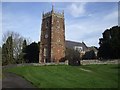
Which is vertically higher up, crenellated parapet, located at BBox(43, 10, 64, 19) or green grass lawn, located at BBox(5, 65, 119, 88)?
crenellated parapet, located at BBox(43, 10, 64, 19)

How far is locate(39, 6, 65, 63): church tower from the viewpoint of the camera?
245 ft

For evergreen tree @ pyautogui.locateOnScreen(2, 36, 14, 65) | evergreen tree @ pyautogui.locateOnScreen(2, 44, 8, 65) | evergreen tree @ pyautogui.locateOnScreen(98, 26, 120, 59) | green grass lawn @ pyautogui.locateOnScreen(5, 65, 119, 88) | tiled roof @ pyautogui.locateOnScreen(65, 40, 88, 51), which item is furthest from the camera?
tiled roof @ pyautogui.locateOnScreen(65, 40, 88, 51)

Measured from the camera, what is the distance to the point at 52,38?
74.9m

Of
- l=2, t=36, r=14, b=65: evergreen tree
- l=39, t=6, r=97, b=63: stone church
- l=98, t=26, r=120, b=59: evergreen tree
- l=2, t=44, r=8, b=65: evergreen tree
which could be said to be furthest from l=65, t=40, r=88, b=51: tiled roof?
l=2, t=44, r=8, b=65: evergreen tree

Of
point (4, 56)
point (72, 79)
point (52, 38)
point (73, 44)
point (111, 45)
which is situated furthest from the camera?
point (73, 44)

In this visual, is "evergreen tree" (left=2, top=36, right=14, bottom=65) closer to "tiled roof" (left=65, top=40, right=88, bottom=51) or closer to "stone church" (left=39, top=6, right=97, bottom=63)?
"stone church" (left=39, top=6, right=97, bottom=63)

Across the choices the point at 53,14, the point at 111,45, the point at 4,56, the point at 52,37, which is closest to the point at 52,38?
the point at 52,37

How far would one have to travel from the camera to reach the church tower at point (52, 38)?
74562 mm

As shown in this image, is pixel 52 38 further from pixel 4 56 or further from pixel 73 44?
pixel 73 44

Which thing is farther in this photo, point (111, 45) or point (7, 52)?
point (7, 52)

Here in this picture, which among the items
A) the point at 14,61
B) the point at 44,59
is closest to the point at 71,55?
the point at 44,59

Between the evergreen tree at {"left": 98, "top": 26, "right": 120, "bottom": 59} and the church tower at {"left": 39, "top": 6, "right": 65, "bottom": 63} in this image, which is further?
the church tower at {"left": 39, "top": 6, "right": 65, "bottom": 63}

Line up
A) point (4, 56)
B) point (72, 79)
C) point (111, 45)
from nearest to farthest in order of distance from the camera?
point (72, 79), point (111, 45), point (4, 56)

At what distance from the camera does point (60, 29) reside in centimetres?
7731
